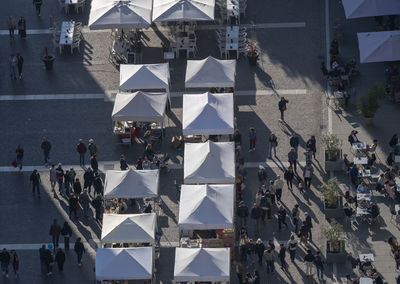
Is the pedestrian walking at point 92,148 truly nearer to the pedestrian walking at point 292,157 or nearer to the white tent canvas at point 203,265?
the pedestrian walking at point 292,157

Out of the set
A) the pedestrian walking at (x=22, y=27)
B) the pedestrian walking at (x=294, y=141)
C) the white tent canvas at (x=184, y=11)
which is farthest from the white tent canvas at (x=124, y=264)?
the pedestrian walking at (x=22, y=27)

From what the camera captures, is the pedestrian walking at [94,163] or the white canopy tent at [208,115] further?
the white canopy tent at [208,115]

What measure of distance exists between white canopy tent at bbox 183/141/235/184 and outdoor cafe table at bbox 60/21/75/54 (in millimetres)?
13422

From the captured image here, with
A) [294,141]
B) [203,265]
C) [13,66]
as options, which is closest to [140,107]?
[294,141]

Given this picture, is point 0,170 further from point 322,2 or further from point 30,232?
point 322,2

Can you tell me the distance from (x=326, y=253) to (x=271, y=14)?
20602mm

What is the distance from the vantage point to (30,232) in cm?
6356

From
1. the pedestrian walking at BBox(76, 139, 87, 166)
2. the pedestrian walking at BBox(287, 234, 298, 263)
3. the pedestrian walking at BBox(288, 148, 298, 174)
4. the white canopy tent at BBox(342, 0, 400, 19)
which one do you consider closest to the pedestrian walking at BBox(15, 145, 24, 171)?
the pedestrian walking at BBox(76, 139, 87, 166)

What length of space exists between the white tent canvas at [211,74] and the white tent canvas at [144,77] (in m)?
1.23

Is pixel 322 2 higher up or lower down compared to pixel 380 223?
higher up

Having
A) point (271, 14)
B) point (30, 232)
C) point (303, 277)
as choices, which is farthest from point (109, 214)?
point (271, 14)

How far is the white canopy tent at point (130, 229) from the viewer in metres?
60.8

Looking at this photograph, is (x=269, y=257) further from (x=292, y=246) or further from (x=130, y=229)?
(x=130, y=229)

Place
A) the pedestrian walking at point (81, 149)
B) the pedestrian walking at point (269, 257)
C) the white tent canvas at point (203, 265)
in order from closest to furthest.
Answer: the white tent canvas at point (203, 265)
the pedestrian walking at point (269, 257)
the pedestrian walking at point (81, 149)
